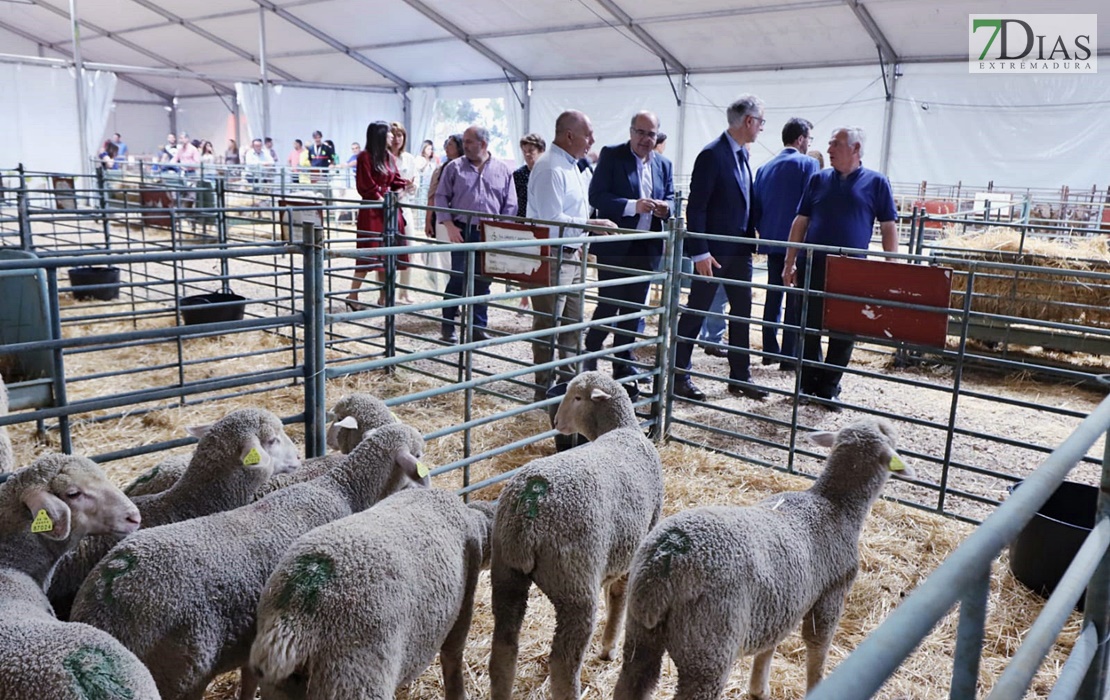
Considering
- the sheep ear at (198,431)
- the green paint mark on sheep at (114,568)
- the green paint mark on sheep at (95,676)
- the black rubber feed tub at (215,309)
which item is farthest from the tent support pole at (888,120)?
the green paint mark on sheep at (95,676)

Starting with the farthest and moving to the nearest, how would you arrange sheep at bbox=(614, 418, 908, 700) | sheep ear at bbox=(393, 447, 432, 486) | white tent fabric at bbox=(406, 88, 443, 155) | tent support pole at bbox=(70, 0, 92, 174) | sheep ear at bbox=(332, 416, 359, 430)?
white tent fabric at bbox=(406, 88, 443, 155), tent support pole at bbox=(70, 0, 92, 174), sheep ear at bbox=(332, 416, 359, 430), sheep ear at bbox=(393, 447, 432, 486), sheep at bbox=(614, 418, 908, 700)

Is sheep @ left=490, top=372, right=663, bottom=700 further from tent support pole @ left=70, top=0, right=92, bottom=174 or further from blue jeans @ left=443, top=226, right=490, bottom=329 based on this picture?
tent support pole @ left=70, top=0, right=92, bottom=174

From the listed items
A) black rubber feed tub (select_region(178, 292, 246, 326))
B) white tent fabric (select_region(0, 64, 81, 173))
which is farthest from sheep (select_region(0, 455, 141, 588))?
white tent fabric (select_region(0, 64, 81, 173))

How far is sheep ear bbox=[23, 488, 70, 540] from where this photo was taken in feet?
7.00

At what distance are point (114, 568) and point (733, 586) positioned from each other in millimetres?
1617

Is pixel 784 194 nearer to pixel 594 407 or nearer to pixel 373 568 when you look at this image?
pixel 594 407

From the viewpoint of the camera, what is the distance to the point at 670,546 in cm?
228

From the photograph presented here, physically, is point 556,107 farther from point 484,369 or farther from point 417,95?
point 484,369

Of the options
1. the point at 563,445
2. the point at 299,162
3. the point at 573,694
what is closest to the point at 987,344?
the point at 563,445

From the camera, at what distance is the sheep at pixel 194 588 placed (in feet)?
6.79

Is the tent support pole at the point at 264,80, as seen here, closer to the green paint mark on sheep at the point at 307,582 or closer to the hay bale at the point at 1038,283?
the hay bale at the point at 1038,283

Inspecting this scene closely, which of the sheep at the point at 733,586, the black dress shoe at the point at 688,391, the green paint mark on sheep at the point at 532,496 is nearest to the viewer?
the sheep at the point at 733,586

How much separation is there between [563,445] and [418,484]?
2046mm

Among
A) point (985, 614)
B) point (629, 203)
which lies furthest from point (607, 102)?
point (985, 614)
